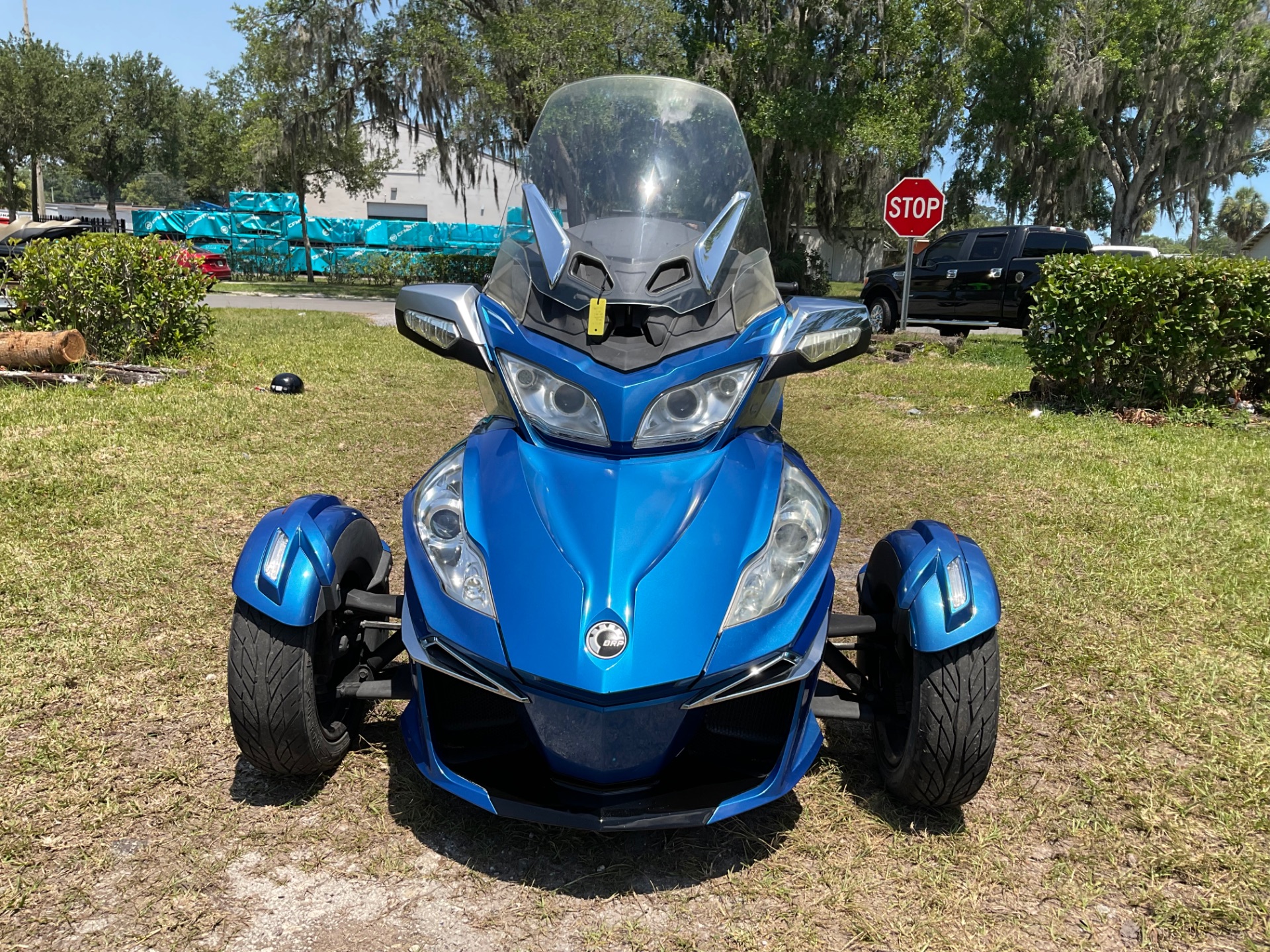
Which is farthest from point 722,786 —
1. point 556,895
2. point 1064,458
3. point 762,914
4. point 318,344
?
point 318,344

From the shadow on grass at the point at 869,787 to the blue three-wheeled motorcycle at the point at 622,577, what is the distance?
0.11 meters

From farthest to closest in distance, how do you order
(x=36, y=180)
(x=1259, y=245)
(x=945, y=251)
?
(x=1259, y=245), (x=36, y=180), (x=945, y=251)

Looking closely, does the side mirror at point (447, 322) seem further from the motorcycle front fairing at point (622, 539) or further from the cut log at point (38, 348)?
the cut log at point (38, 348)

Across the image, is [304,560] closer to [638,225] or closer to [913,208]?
[638,225]

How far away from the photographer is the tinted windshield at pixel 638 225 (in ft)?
7.61

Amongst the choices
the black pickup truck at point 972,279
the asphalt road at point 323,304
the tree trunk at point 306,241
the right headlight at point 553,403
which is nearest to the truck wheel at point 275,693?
the right headlight at point 553,403

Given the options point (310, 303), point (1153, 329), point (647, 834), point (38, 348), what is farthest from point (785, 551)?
point (310, 303)

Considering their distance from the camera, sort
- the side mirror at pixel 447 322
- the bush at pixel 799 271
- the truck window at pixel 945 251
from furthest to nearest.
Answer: the bush at pixel 799 271 < the truck window at pixel 945 251 < the side mirror at pixel 447 322

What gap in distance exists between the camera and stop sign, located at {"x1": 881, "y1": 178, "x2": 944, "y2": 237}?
550 inches

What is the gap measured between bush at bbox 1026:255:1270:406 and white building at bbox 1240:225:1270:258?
127 feet

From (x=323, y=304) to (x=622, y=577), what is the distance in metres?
19.8

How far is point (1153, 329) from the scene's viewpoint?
779 centimetres

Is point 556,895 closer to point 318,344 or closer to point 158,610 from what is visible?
point 158,610

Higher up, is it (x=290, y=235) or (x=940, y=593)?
(x=290, y=235)
